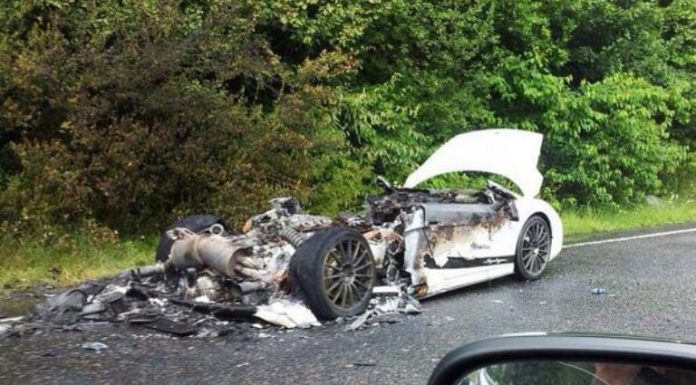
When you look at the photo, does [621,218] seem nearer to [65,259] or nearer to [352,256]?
[352,256]

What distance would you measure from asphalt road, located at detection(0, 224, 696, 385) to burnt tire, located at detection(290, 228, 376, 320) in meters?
0.25

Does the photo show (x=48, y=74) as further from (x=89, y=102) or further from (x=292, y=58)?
(x=292, y=58)

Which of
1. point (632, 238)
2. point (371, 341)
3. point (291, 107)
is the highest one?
point (291, 107)

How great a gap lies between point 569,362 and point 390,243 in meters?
5.43

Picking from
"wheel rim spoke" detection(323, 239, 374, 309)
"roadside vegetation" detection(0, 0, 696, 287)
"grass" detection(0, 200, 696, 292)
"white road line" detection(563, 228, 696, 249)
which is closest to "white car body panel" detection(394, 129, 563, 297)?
"wheel rim spoke" detection(323, 239, 374, 309)

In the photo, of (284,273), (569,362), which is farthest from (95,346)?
(569,362)

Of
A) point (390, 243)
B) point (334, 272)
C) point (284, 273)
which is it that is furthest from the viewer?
point (390, 243)

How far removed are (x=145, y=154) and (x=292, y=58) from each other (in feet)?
14.1

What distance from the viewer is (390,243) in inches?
294

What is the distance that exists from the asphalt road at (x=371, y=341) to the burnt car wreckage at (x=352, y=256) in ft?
0.82

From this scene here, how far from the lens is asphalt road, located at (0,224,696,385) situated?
17.1ft

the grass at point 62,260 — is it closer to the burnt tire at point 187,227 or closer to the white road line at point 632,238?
the burnt tire at point 187,227

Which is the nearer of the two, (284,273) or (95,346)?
(95,346)

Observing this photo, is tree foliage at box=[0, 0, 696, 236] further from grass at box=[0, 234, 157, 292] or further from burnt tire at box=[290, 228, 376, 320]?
burnt tire at box=[290, 228, 376, 320]
